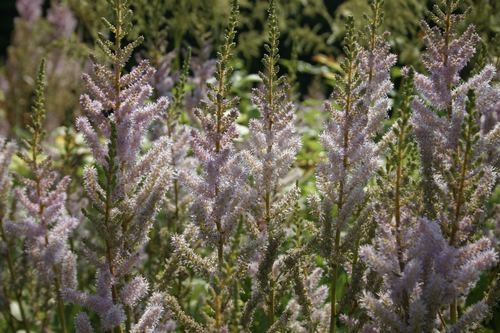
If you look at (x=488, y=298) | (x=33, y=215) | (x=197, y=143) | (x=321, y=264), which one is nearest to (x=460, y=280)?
(x=488, y=298)

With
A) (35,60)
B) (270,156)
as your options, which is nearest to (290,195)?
(270,156)

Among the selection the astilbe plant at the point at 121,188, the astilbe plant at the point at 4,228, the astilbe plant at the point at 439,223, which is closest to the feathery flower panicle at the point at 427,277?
the astilbe plant at the point at 439,223

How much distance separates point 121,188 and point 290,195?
543 mm

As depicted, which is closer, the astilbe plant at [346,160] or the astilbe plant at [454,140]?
the astilbe plant at [454,140]

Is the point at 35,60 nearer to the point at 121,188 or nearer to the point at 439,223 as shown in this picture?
the point at 121,188

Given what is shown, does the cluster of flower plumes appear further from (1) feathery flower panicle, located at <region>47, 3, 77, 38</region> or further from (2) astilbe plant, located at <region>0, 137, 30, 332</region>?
(1) feathery flower panicle, located at <region>47, 3, 77, 38</region>

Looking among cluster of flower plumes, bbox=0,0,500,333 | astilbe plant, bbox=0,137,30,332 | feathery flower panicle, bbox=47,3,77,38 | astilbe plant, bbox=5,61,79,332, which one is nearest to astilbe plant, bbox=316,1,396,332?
cluster of flower plumes, bbox=0,0,500,333

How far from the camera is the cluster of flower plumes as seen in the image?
1.92 m

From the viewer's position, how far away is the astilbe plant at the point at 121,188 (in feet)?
6.68

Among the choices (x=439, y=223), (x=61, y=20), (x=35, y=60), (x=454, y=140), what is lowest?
(x=439, y=223)

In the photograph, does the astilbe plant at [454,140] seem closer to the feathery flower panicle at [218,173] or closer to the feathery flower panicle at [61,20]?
the feathery flower panicle at [218,173]

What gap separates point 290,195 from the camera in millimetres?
2396

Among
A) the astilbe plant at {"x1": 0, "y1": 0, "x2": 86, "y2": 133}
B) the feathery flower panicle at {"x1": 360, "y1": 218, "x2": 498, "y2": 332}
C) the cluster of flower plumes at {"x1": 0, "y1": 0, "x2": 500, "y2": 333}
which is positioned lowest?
the feathery flower panicle at {"x1": 360, "y1": 218, "x2": 498, "y2": 332}

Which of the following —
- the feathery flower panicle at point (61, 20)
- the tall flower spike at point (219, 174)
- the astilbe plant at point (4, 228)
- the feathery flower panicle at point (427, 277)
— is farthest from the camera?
the feathery flower panicle at point (61, 20)
